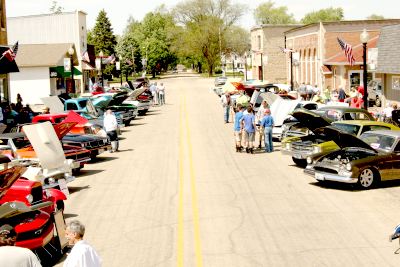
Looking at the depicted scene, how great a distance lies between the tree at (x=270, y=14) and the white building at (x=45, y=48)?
87.5 metres

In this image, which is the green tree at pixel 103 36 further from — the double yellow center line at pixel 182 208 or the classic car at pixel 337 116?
the classic car at pixel 337 116

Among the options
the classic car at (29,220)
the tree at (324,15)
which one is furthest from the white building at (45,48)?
the tree at (324,15)

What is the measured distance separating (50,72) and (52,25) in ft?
56.1

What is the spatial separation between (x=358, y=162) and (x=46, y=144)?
8020mm

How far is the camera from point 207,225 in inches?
557

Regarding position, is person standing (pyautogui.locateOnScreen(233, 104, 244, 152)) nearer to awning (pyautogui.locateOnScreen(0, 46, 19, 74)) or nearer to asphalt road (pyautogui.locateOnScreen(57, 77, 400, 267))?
asphalt road (pyautogui.locateOnScreen(57, 77, 400, 267))

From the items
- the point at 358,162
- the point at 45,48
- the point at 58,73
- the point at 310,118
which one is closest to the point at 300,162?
the point at 310,118

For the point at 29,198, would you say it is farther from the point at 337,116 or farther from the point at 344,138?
the point at 337,116

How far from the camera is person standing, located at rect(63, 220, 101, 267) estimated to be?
24.8 feet

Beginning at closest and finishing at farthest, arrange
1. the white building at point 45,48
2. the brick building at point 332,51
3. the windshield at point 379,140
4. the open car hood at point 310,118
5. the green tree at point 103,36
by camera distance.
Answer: the windshield at point 379,140 < the open car hood at point 310,118 < the brick building at point 332,51 < the white building at point 45,48 < the green tree at point 103,36

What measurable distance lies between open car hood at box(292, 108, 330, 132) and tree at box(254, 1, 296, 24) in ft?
461

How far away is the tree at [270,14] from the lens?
524ft

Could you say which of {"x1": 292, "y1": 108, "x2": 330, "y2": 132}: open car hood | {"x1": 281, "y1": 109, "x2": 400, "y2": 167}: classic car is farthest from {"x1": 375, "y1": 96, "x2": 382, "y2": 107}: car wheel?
{"x1": 292, "y1": 108, "x2": 330, "y2": 132}: open car hood

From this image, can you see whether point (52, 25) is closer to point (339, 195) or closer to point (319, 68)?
point (319, 68)
